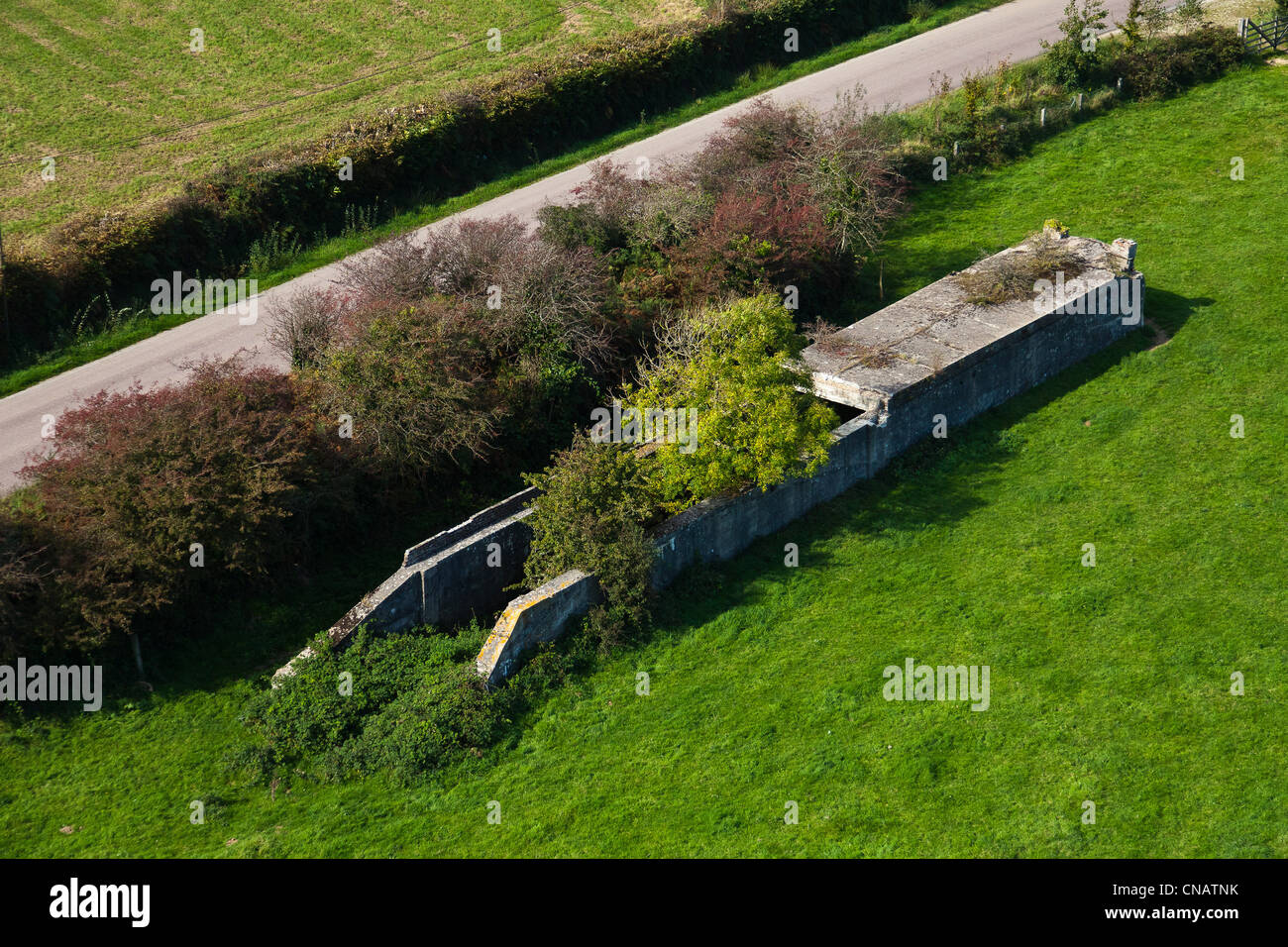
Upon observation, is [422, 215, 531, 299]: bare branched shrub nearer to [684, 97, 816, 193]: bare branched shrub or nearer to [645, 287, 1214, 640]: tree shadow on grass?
[684, 97, 816, 193]: bare branched shrub

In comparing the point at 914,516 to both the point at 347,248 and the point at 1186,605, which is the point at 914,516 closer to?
the point at 1186,605

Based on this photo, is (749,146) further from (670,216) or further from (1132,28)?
(1132,28)

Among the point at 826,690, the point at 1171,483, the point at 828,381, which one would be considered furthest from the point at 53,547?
the point at 1171,483

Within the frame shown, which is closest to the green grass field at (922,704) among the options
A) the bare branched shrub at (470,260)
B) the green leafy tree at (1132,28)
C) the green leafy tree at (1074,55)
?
the bare branched shrub at (470,260)

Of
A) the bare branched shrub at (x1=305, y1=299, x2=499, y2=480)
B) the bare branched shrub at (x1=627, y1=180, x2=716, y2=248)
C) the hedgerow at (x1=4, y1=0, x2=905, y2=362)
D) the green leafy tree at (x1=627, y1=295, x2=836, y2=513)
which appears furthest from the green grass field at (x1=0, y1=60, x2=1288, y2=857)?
the hedgerow at (x1=4, y1=0, x2=905, y2=362)

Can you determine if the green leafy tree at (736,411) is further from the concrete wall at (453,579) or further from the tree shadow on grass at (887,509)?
the concrete wall at (453,579)

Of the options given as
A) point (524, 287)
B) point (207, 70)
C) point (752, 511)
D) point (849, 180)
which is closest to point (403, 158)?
point (524, 287)
